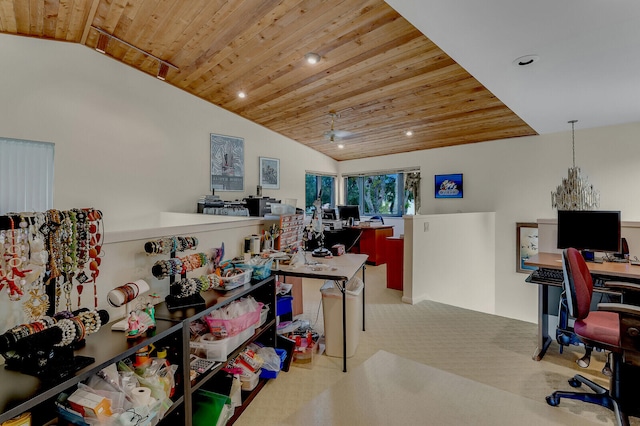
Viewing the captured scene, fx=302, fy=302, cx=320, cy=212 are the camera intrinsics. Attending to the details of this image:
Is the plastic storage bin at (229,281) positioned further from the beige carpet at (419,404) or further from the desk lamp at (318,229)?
the desk lamp at (318,229)

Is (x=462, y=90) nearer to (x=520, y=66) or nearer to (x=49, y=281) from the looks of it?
(x=520, y=66)

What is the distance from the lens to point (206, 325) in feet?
6.08

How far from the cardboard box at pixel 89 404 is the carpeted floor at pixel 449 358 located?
3.19 feet

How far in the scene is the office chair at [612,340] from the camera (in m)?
1.65

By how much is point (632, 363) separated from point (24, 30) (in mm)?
6019

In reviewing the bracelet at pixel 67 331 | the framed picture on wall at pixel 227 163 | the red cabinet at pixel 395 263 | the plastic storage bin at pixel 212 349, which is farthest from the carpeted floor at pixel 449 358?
the framed picture on wall at pixel 227 163

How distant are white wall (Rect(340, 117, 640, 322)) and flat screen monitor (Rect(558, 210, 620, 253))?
1729 millimetres

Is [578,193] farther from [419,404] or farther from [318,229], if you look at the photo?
[419,404]

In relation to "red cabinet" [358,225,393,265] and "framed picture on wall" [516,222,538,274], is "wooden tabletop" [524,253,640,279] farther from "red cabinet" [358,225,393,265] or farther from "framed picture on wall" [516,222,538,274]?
"red cabinet" [358,225,393,265]

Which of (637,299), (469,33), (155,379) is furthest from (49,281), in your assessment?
(637,299)

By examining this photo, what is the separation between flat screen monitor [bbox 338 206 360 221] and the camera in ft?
21.3

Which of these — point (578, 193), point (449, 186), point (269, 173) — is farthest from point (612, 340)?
point (269, 173)

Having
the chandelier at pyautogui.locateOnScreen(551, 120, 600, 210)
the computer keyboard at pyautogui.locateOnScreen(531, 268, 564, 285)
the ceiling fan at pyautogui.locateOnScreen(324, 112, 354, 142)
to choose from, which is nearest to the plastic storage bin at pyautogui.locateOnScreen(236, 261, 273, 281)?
the computer keyboard at pyautogui.locateOnScreen(531, 268, 564, 285)

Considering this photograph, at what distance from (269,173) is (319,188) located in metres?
1.76
